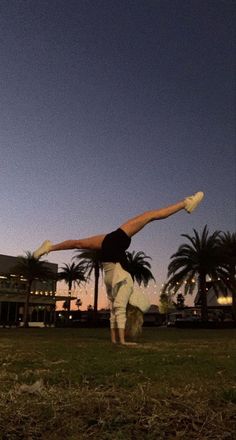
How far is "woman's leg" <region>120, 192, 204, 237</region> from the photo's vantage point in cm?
785

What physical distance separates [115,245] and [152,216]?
0.86 m

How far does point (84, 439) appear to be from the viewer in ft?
6.78

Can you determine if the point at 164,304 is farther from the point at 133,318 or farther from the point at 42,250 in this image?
the point at 42,250

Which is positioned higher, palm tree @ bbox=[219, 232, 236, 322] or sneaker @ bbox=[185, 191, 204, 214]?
palm tree @ bbox=[219, 232, 236, 322]

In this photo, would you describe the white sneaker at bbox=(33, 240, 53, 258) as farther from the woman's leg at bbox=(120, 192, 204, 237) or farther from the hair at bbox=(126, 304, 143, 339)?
the hair at bbox=(126, 304, 143, 339)

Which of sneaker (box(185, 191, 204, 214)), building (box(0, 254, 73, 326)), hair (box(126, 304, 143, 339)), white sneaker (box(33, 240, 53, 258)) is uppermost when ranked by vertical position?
building (box(0, 254, 73, 326))

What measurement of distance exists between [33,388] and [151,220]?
5124 mm

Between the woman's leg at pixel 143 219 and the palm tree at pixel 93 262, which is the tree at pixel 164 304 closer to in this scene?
the palm tree at pixel 93 262

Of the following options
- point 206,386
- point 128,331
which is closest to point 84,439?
point 206,386

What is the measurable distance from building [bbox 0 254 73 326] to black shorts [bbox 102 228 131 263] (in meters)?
43.0

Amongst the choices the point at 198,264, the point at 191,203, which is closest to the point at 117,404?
the point at 191,203

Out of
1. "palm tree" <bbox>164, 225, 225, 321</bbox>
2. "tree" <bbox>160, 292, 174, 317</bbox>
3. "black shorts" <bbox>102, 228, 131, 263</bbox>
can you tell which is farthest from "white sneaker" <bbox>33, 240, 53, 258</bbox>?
"tree" <bbox>160, 292, 174, 317</bbox>

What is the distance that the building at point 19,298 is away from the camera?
174ft

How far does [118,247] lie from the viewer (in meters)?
8.04
